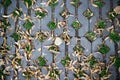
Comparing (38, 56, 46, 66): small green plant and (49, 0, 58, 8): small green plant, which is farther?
(49, 0, 58, 8): small green plant

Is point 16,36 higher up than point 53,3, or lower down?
lower down

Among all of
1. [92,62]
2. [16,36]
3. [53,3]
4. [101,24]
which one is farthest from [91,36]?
[16,36]

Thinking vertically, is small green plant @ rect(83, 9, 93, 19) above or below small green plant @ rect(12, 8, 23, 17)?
below

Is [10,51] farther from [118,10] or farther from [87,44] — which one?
[118,10]

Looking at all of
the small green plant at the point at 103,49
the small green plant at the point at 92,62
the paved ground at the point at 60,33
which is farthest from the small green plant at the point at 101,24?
the small green plant at the point at 92,62

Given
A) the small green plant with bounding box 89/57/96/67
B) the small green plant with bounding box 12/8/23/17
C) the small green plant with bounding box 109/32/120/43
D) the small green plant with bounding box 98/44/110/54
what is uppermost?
the small green plant with bounding box 12/8/23/17

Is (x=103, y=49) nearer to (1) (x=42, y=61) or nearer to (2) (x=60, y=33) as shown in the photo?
(2) (x=60, y=33)

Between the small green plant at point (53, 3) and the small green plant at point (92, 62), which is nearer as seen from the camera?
the small green plant at point (92, 62)

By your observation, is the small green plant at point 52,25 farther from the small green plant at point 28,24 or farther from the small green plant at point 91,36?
the small green plant at point 91,36

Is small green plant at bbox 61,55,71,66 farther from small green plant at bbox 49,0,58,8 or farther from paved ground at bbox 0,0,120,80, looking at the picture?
small green plant at bbox 49,0,58,8

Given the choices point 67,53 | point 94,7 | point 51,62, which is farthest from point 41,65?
point 94,7

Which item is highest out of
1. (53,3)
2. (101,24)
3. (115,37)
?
(53,3)

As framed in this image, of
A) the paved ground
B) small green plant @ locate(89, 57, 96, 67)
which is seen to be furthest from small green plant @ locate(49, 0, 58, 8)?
small green plant @ locate(89, 57, 96, 67)
